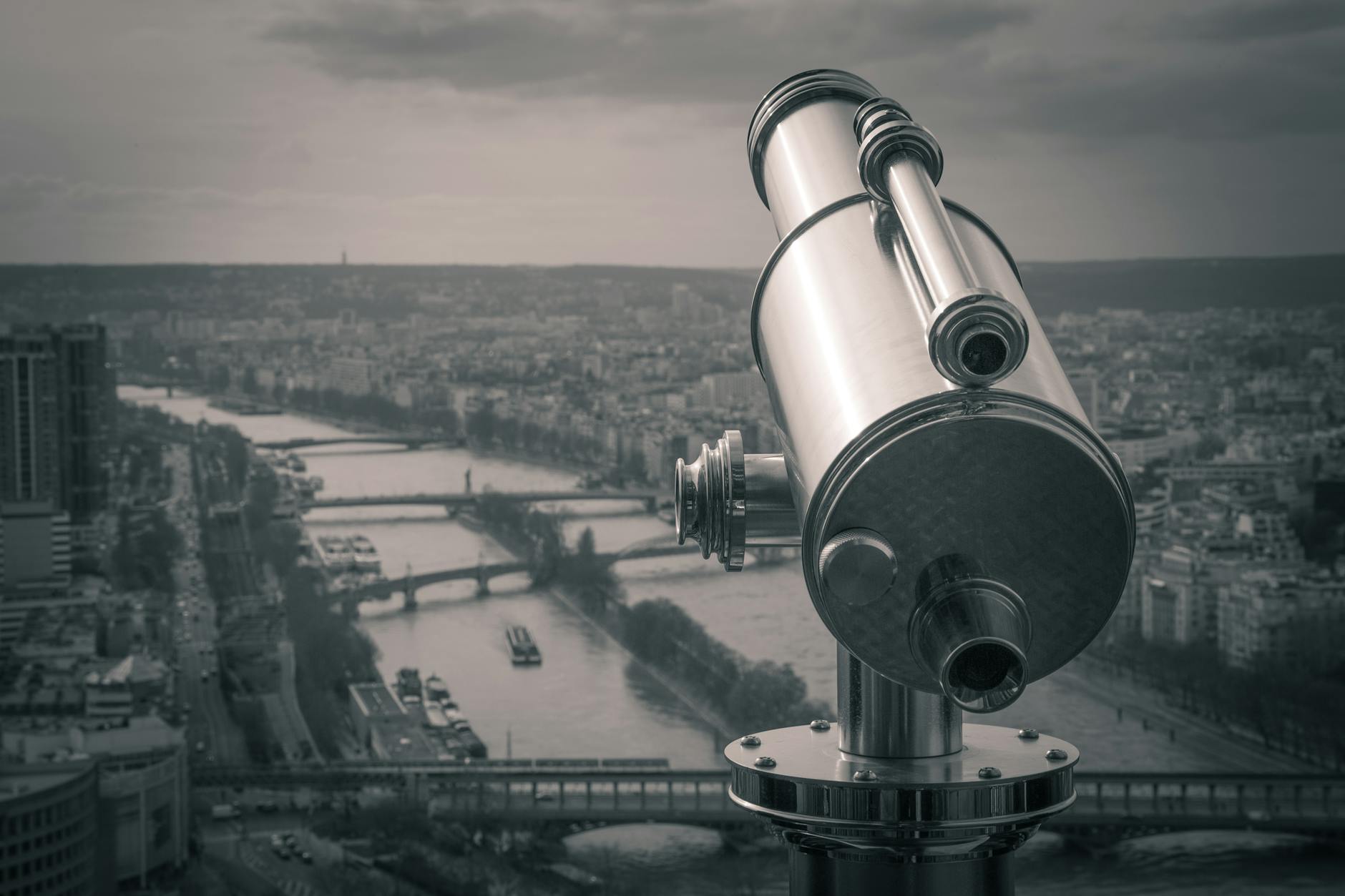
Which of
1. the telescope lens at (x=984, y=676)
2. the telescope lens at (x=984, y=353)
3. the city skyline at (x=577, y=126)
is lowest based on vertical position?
the telescope lens at (x=984, y=676)

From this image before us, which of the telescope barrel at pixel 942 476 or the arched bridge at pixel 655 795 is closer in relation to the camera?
the telescope barrel at pixel 942 476

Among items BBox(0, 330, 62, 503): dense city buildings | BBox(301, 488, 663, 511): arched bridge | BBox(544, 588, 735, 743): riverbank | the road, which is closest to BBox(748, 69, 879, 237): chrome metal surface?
BBox(544, 588, 735, 743): riverbank

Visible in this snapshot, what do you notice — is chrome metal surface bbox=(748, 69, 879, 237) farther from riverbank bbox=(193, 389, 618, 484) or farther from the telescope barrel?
riverbank bbox=(193, 389, 618, 484)

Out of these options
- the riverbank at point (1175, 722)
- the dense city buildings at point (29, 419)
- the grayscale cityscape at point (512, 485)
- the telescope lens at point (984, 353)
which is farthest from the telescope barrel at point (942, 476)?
the dense city buildings at point (29, 419)

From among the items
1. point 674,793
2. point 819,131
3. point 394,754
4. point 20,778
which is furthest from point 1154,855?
point 819,131

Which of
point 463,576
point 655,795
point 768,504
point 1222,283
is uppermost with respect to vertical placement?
point 1222,283

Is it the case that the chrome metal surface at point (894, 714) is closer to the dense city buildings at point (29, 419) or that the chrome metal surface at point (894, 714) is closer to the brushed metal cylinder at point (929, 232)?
the brushed metal cylinder at point (929, 232)

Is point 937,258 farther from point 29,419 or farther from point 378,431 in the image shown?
point 378,431

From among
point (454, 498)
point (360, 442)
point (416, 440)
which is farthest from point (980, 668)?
point (360, 442)
